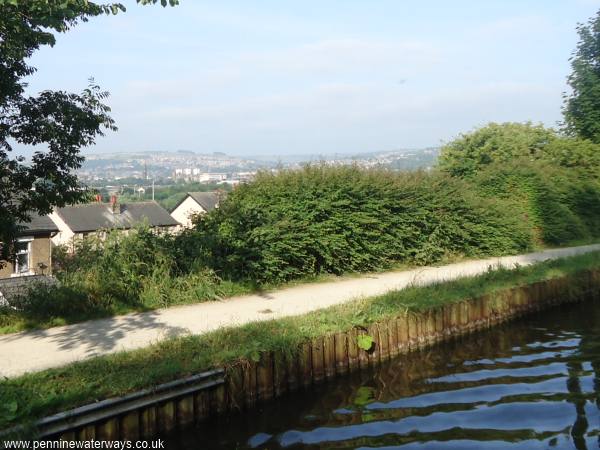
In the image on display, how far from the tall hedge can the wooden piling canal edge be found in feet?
12.7

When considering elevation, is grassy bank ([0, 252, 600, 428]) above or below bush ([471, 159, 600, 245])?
below

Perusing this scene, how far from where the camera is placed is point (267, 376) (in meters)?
8.01

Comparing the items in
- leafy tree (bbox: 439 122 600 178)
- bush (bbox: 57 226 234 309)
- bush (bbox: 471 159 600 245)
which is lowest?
bush (bbox: 57 226 234 309)

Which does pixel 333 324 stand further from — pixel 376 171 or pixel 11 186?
pixel 376 171

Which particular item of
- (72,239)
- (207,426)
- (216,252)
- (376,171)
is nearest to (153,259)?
(216,252)

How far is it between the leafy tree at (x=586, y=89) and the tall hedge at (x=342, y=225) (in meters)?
14.3

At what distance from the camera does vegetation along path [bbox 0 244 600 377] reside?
7.86m

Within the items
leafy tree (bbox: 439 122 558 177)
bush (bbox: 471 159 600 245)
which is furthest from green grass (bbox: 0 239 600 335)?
leafy tree (bbox: 439 122 558 177)

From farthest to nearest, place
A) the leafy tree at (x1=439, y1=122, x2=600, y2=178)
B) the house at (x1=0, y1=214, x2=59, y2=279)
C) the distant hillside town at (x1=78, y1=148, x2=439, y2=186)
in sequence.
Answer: the house at (x1=0, y1=214, x2=59, y2=279), the leafy tree at (x1=439, y1=122, x2=600, y2=178), the distant hillside town at (x1=78, y1=148, x2=439, y2=186)

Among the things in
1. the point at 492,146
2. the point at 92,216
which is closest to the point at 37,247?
the point at 92,216

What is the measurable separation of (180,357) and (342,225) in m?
7.85

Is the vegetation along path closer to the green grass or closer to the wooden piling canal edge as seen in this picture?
the green grass

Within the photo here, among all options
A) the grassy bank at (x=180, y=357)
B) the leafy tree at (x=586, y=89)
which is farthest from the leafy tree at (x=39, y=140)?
the leafy tree at (x=586, y=89)

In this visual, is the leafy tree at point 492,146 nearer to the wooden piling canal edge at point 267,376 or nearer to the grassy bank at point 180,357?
the wooden piling canal edge at point 267,376
